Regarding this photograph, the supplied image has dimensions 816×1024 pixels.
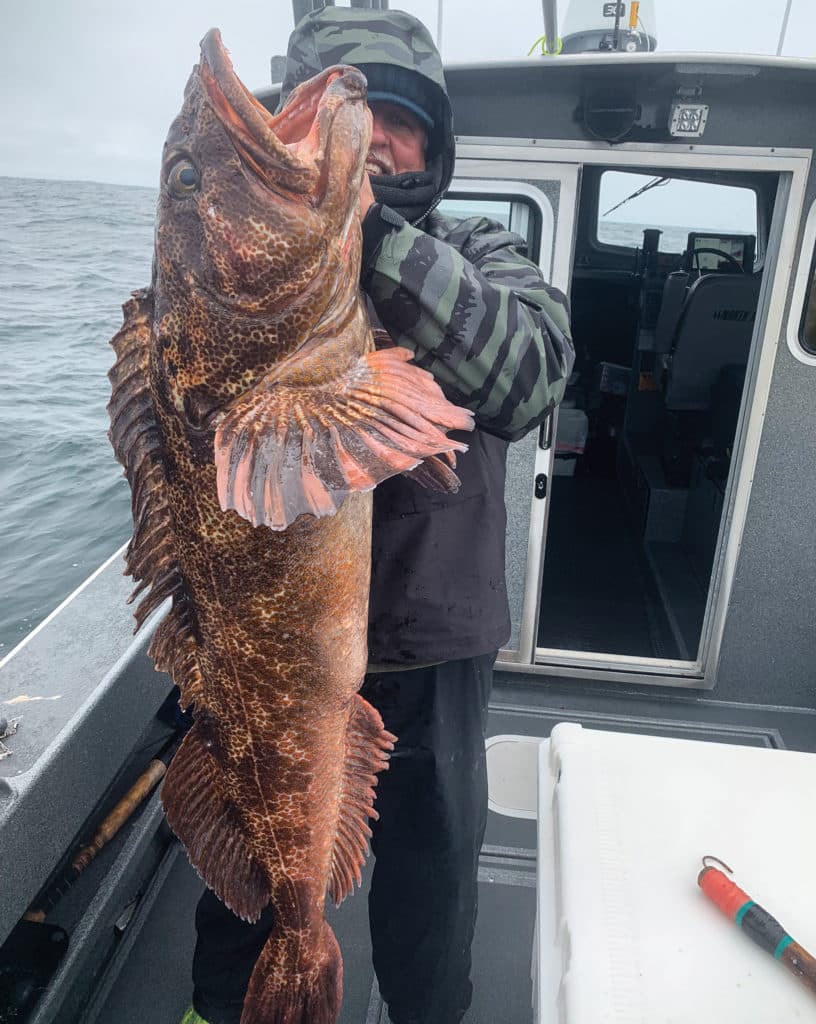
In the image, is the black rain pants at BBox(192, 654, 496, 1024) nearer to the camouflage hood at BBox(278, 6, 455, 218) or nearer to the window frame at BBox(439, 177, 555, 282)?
the camouflage hood at BBox(278, 6, 455, 218)

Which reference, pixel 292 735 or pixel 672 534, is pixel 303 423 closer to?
pixel 292 735

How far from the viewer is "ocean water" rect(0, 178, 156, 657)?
23.9ft

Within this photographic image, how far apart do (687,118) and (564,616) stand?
120 inches

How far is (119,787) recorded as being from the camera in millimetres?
2959

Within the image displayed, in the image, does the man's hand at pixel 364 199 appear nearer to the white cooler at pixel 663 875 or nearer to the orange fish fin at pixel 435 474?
the orange fish fin at pixel 435 474

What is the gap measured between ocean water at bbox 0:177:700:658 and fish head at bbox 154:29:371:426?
1436mm

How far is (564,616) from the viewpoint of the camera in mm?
5000

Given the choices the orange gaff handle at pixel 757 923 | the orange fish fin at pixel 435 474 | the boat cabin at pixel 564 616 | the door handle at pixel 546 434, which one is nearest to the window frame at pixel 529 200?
the boat cabin at pixel 564 616

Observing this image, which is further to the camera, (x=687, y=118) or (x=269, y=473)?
(x=687, y=118)

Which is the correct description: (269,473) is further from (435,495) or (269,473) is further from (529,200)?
(529,200)

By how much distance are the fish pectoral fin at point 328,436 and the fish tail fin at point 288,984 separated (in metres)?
1.23

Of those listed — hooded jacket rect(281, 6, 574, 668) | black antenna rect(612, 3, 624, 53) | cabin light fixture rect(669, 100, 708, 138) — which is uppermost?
black antenna rect(612, 3, 624, 53)

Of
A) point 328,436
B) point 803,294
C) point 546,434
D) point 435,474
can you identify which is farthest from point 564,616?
point 328,436

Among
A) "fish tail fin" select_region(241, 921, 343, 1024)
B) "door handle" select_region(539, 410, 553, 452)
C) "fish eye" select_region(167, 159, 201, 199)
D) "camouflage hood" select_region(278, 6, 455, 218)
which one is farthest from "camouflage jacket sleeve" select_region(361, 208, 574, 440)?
"door handle" select_region(539, 410, 553, 452)
